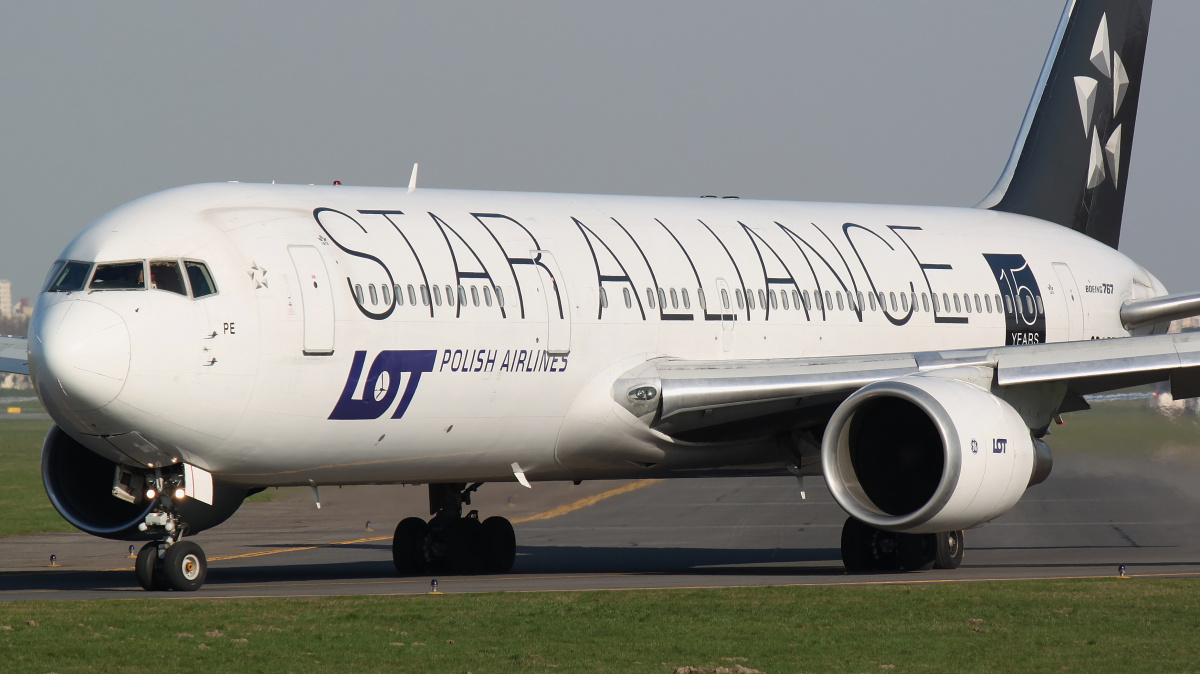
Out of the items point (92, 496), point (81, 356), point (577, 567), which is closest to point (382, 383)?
point (81, 356)

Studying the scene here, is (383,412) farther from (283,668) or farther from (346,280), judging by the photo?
(283,668)

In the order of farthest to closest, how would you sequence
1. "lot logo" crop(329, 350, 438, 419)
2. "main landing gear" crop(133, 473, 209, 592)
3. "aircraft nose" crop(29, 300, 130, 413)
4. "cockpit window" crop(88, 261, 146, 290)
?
"lot logo" crop(329, 350, 438, 419), "main landing gear" crop(133, 473, 209, 592), "cockpit window" crop(88, 261, 146, 290), "aircraft nose" crop(29, 300, 130, 413)

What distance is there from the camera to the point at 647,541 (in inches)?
924

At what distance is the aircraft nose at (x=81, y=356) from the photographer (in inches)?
514

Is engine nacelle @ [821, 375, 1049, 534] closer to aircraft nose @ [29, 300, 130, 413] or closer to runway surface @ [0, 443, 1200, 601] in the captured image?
runway surface @ [0, 443, 1200, 601]

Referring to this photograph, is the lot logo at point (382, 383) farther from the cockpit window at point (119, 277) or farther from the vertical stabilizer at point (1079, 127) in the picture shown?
the vertical stabilizer at point (1079, 127)

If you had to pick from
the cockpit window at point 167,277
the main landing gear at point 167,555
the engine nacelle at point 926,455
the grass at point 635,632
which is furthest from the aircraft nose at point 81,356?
the engine nacelle at point 926,455

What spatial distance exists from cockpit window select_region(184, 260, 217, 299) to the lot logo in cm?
148

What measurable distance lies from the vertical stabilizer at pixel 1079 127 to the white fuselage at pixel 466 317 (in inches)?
108

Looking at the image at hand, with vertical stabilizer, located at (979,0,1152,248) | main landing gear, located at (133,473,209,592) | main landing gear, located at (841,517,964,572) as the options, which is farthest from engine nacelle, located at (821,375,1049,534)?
vertical stabilizer, located at (979,0,1152,248)

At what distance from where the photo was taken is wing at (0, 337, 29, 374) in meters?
17.4

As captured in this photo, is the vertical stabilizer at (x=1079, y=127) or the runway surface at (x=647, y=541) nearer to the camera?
the runway surface at (x=647, y=541)

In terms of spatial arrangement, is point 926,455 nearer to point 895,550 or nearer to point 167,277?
point 895,550

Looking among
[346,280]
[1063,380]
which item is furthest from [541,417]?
[1063,380]
